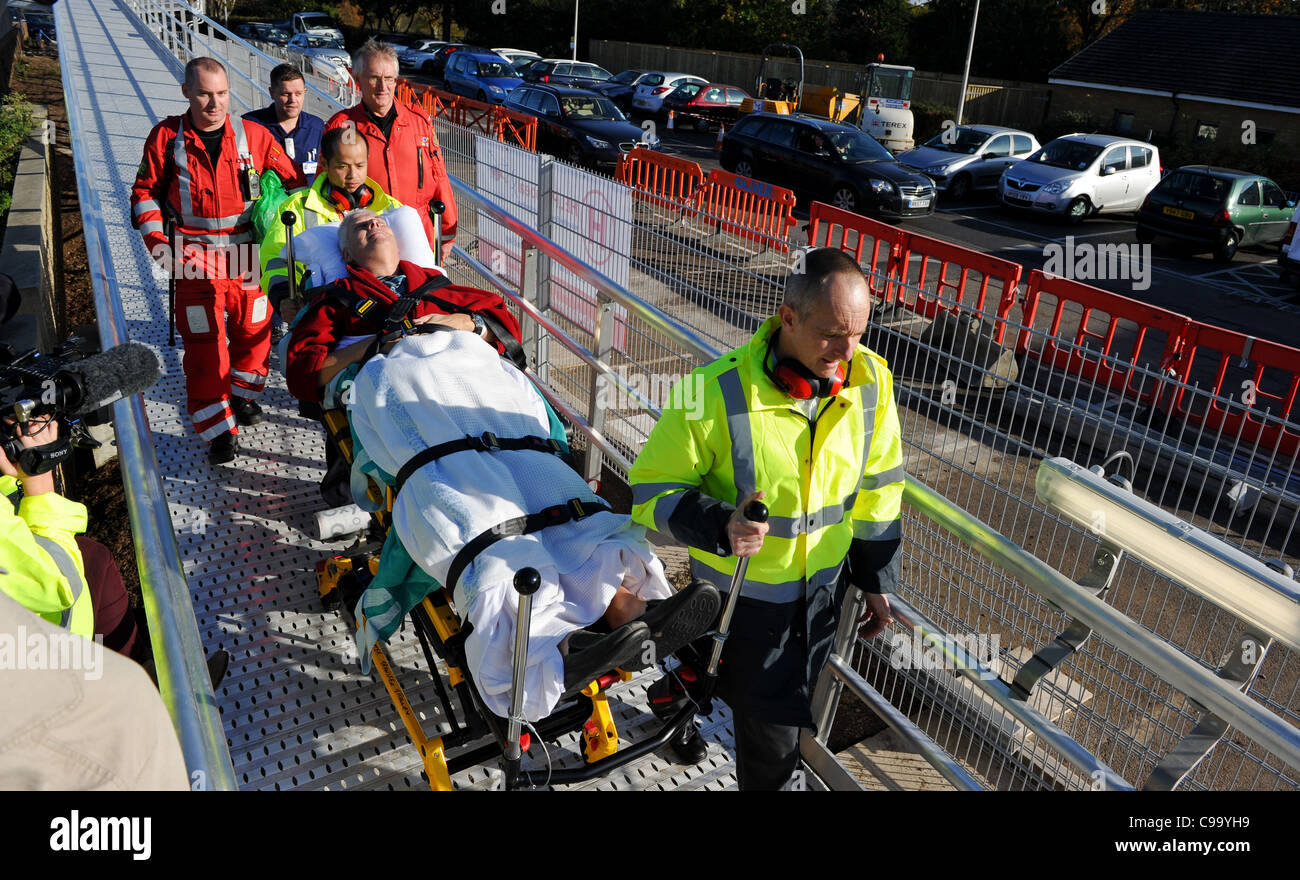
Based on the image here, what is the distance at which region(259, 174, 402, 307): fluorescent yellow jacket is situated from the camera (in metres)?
4.43

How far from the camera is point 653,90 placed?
30.6 metres

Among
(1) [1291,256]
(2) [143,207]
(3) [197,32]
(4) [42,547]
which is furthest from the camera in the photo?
(1) [1291,256]

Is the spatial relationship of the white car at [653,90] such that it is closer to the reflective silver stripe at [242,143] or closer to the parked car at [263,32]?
the parked car at [263,32]

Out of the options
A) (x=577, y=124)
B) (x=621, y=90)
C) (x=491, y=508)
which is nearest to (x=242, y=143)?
(x=491, y=508)

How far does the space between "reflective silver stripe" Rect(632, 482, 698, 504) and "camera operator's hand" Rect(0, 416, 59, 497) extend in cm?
152

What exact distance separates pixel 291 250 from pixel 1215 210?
1871 cm

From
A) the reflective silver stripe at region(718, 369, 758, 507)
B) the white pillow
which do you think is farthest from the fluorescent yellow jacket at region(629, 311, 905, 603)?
the white pillow

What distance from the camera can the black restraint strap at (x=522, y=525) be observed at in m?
2.68

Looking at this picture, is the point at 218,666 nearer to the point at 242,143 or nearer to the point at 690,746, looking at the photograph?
the point at 690,746

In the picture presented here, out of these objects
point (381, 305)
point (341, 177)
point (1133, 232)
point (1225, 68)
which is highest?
point (1225, 68)
